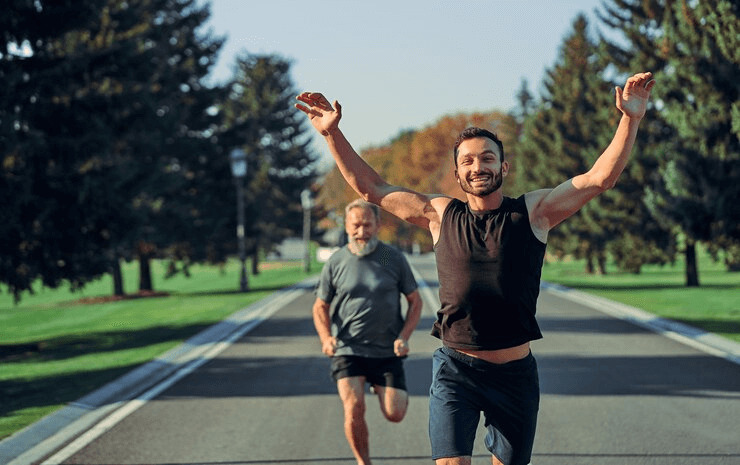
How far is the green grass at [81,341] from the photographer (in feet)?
36.4

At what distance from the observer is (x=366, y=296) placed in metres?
7.03

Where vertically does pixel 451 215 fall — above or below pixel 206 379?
above

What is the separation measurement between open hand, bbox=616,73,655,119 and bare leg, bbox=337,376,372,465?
318 cm

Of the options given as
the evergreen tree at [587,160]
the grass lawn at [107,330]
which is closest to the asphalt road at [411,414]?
the grass lawn at [107,330]

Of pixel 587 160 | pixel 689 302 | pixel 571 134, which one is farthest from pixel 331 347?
pixel 571 134

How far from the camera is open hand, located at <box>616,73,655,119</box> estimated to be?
14.1 ft

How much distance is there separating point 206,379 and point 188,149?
2479 centimetres

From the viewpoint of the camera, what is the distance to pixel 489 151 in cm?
452

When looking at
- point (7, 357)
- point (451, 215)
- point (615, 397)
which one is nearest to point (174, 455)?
point (451, 215)

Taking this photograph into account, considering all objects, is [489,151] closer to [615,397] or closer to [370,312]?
[370,312]

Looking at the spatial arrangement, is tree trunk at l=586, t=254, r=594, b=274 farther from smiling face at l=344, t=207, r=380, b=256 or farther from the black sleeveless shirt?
the black sleeveless shirt

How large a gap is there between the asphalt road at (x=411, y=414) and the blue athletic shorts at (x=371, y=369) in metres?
0.87

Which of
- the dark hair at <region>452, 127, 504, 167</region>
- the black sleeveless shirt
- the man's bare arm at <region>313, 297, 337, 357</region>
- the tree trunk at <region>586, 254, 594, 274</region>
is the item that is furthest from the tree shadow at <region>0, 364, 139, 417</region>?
the tree trunk at <region>586, 254, 594, 274</region>

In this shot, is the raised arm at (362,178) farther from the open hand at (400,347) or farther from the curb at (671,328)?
the curb at (671,328)
